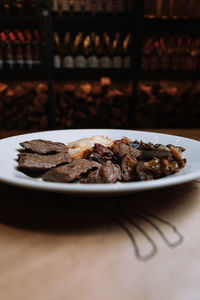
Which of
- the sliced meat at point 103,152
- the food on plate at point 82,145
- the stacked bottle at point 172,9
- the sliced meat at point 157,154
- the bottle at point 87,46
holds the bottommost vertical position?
the food on plate at point 82,145

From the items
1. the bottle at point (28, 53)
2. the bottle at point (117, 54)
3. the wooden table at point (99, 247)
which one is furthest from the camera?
the bottle at point (117, 54)

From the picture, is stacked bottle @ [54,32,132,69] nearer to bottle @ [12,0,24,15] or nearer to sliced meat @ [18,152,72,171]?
bottle @ [12,0,24,15]

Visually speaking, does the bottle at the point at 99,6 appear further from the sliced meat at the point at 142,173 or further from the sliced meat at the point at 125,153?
the sliced meat at the point at 142,173

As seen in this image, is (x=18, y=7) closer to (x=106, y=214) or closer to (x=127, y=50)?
(x=127, y=50)

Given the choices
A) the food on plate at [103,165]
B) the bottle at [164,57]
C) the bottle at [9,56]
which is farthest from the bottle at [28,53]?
the food on plate at [103,165]

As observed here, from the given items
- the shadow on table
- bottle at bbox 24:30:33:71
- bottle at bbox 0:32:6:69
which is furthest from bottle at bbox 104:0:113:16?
the shadow on table
